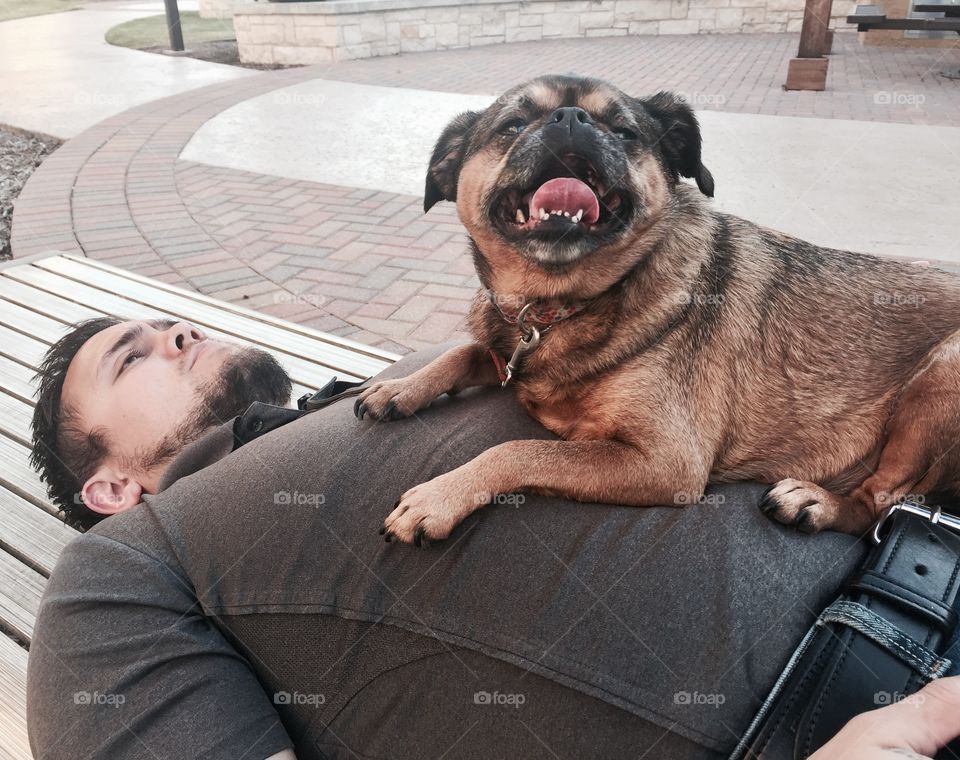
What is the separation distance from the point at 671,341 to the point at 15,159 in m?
8.30

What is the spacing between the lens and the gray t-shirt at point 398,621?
1430 mm

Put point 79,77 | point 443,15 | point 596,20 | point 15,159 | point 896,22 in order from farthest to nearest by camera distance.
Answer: point 596,20, point 443,15, point 79,77, point 896,22, point 15,159

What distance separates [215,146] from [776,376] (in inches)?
282

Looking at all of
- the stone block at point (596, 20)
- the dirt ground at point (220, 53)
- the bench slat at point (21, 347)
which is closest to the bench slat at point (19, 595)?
the bench slat at point (21, 347)

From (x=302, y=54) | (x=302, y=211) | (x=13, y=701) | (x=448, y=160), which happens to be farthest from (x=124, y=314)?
(x=302, y=54)

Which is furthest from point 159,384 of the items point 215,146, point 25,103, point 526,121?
point 25,103

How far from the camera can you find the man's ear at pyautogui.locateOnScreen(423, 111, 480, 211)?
2.58m

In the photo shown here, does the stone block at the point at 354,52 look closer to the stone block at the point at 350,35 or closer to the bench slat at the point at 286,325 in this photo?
the stone block at the point at 350,35

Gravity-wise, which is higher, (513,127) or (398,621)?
(513,127)

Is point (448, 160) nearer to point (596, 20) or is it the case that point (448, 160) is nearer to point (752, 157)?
point (752, 157)

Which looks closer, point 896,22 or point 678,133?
point 678,133

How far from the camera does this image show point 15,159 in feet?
26.0

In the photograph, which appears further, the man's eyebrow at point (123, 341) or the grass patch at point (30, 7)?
the grass patch at point (30, 7)

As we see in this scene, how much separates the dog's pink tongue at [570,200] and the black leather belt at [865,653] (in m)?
1.12
